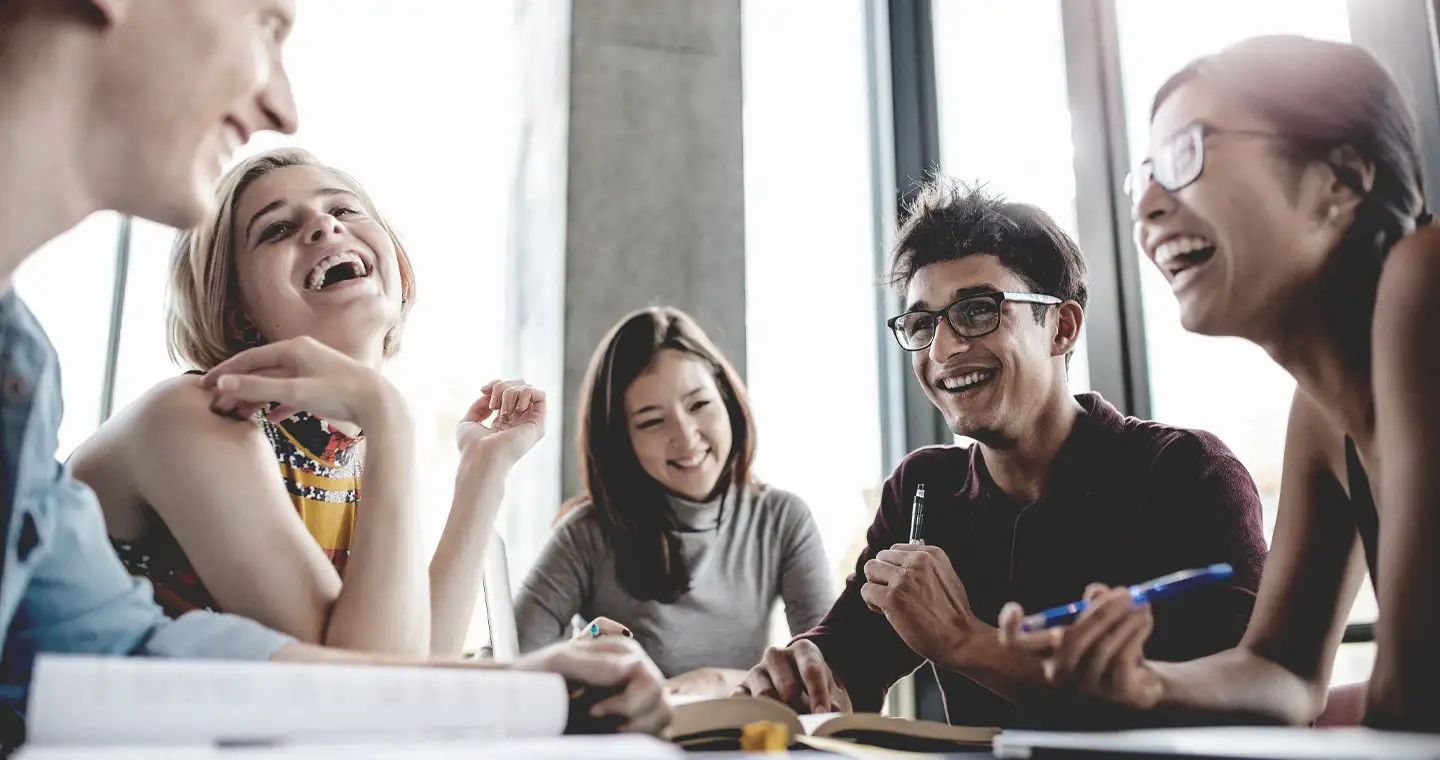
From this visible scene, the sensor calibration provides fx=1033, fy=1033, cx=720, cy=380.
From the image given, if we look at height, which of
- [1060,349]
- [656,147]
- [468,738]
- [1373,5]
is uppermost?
[656,147]

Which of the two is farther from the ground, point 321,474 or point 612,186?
point 612,186

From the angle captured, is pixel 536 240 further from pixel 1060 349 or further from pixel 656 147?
pixel 1060 349

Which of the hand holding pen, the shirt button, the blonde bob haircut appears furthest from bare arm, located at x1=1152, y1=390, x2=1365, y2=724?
the blonde bob haircut

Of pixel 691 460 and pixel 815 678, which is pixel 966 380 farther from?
pixel 691 460

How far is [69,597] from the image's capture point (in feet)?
2.73

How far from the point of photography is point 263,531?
1057 mm

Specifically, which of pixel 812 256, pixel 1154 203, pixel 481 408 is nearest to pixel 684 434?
pixel 481 408

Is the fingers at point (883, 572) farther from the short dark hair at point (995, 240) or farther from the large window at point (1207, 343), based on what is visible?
the large window at point (1207, 343)

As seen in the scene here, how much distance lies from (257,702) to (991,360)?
1.26 meters

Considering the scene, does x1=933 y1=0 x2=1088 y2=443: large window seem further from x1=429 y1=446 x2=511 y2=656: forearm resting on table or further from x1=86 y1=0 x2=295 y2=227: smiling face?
x1=86 y1=0 x2=295 y2=227: smiling face

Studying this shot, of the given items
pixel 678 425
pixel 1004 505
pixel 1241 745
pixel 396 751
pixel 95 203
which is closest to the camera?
pixel 396 751

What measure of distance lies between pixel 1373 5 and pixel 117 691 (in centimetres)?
189

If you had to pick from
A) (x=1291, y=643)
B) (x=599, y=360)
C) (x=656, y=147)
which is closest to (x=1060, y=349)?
(x=1291, y=643)

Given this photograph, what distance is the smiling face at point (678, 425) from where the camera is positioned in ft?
7.90
